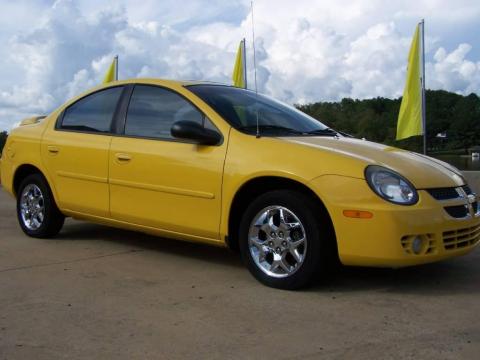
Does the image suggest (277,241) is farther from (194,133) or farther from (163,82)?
(163,82)

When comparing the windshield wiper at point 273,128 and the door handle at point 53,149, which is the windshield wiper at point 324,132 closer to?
the windshield wiper at point 273,128

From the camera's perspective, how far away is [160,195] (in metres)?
5.03

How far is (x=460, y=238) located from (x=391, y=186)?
2.27 ft

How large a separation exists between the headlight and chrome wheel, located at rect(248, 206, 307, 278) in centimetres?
58

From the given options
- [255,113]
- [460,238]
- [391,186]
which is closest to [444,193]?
[460,238]

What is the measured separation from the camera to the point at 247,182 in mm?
4547

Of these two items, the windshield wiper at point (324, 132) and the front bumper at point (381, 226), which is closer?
the front bumper at point (381, 226)

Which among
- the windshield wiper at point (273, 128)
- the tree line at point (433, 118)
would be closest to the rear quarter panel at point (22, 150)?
the windshield wiper at point (273, 128)

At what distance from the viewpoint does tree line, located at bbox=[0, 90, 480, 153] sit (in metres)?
69.5

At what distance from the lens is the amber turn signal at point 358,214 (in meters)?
4.04

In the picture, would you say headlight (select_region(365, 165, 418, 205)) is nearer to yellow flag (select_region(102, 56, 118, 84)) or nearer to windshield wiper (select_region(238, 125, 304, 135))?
windshield wiper (select_region(238, 125, 304, 135))

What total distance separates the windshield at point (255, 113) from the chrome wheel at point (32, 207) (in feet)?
6.93

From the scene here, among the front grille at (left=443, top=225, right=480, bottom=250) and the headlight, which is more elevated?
the headlight

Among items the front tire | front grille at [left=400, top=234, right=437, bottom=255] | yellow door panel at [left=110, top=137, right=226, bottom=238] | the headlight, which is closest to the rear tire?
yellow door panel at [left=110, top=137, right=226, bottom=238]
